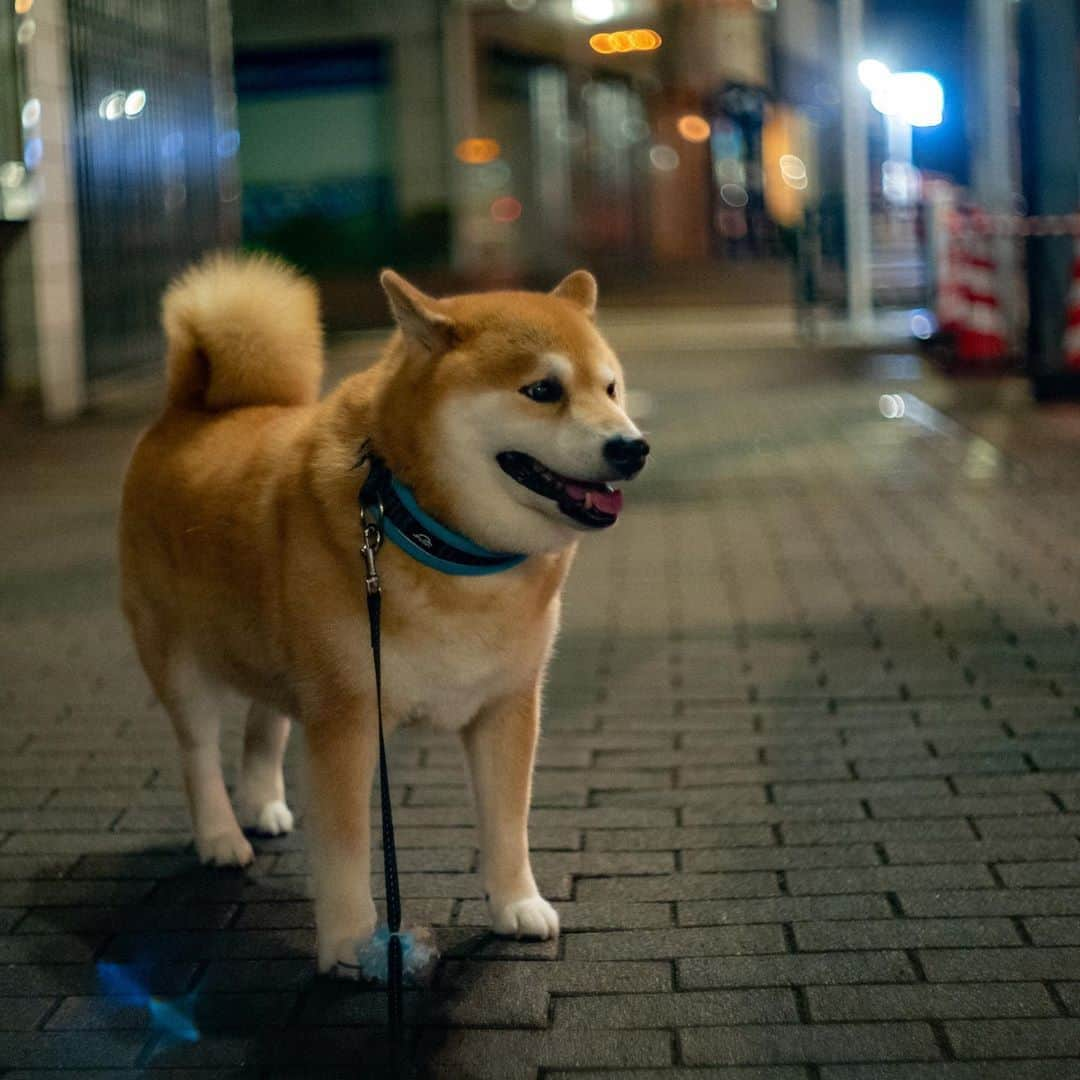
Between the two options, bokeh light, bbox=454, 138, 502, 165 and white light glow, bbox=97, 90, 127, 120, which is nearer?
white light glow, bbox=97, 90, 127, 120

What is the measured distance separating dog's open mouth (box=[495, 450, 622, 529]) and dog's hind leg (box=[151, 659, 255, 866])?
48.5 inches

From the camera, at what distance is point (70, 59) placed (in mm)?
14844

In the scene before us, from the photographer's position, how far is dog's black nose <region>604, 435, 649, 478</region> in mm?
3318

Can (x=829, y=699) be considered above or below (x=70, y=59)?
below

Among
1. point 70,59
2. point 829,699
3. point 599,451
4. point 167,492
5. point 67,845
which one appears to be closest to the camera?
point 599,451

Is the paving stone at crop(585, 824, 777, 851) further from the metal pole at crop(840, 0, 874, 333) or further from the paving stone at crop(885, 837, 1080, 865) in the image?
the metal pole at crop(840, 0, 874, 333)

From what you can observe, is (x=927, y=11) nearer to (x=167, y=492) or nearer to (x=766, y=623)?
(x=766, y=623)

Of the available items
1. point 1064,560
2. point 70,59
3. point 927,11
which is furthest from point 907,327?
point 1064,560

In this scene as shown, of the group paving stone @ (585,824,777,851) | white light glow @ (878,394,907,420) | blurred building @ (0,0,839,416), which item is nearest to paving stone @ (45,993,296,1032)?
paving stone @ (585,824,777,851)

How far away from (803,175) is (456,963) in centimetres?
3665

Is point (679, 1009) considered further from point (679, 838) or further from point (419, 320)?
point (419, 320)

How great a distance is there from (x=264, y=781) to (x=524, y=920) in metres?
1.11

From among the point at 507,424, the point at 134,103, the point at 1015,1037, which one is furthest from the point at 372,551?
the point at 134,103

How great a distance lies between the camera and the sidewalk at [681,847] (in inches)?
130
